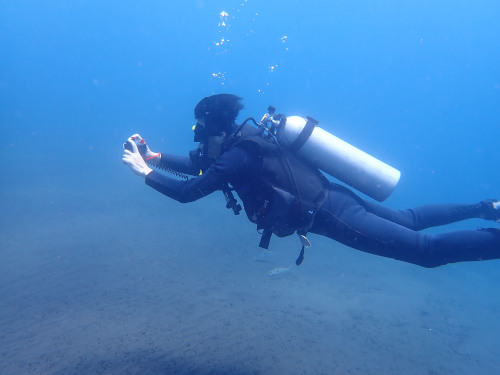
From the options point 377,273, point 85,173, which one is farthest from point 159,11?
point 377,273

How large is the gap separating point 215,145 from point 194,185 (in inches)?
23.6

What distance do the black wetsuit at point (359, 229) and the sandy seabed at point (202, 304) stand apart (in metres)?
2.53

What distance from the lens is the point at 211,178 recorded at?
3170mm

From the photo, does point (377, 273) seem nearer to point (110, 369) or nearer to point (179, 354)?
point (179, 354)

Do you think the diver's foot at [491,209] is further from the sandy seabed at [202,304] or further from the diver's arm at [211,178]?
the sandy seabed at [202,304]

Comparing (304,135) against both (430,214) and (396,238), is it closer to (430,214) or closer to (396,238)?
(396,238)

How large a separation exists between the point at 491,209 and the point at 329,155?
6.85 ft

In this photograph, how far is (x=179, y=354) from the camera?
450 cm

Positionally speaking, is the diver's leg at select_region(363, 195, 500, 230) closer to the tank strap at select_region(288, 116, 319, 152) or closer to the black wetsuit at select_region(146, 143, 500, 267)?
the black wetsuit at select_region(146, 143, 500, 267)

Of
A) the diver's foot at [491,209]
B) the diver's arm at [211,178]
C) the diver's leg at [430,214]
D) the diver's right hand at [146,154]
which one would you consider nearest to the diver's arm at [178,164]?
the diver's right hand at [146,154]

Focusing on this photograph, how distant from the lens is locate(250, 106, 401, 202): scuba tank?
366cm

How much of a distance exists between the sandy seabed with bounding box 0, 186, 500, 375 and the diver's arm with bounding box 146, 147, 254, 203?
105 inches

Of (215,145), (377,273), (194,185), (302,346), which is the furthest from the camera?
(377,273)

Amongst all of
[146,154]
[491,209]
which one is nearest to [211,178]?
[146,154]
